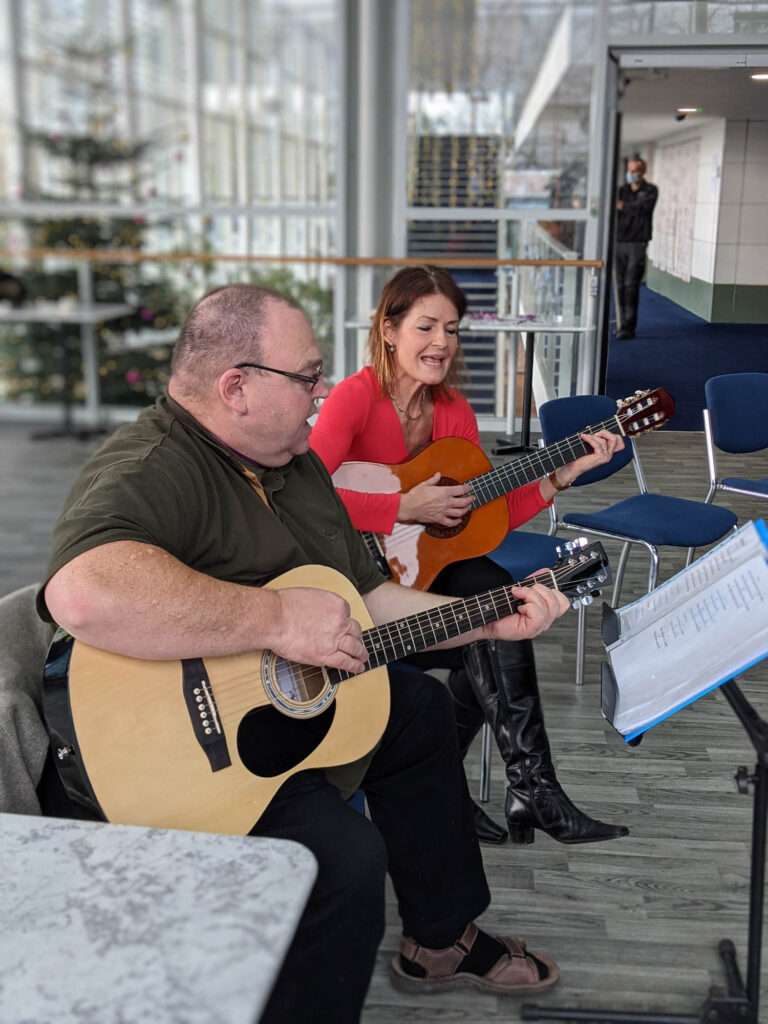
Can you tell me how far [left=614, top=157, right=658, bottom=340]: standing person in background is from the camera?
2.38 metres

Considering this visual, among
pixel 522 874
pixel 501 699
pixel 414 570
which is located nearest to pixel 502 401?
pixel 414 570

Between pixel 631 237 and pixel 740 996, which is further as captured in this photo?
pixel 631 237

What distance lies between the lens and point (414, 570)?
2.29 m

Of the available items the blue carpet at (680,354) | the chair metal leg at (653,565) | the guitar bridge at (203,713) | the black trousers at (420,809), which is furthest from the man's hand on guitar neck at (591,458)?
the guitar bridge at (203,713)

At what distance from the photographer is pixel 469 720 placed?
6.90 feet

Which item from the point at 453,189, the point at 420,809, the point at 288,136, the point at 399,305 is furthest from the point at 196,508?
the point at 453,189

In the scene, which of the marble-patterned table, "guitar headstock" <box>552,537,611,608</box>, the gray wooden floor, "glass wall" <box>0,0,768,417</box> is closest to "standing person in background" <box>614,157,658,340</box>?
"glass wall" <box>0,0,768,417</box>

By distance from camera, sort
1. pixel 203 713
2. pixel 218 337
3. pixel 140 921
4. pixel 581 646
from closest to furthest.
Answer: pixel 140 921
pixel 203 713
pixel 218 337
pixel 581 646

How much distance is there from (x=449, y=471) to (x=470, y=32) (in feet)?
6.27

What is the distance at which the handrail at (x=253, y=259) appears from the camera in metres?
2.59

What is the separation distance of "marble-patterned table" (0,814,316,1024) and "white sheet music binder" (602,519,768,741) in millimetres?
572

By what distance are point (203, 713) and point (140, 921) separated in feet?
1.73

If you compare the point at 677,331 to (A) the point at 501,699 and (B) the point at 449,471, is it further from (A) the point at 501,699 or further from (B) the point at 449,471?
(A) the point at 501,699

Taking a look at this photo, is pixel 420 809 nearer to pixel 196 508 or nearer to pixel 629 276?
pixel 196 508
